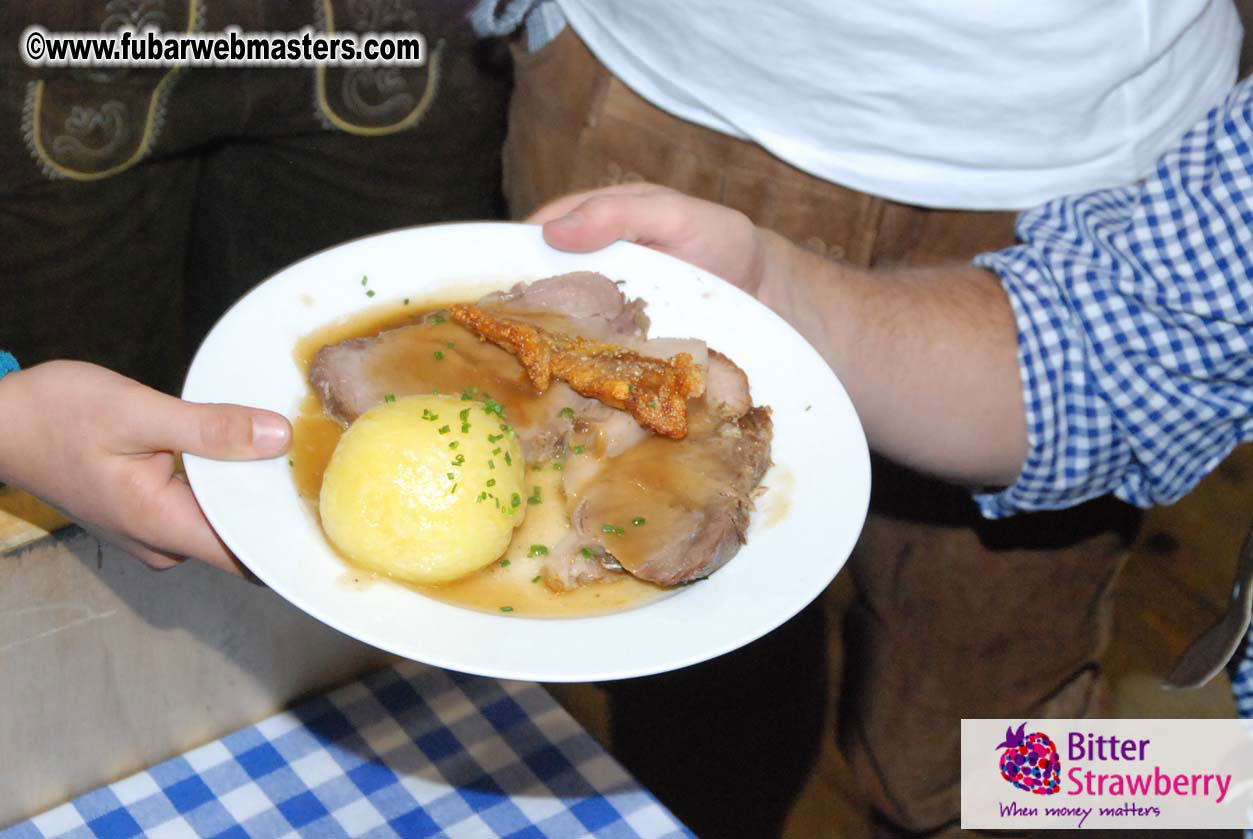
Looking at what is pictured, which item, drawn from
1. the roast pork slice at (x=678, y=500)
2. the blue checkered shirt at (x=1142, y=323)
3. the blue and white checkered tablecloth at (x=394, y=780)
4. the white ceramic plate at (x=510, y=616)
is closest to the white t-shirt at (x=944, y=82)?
the blue checkered shirt at (x=1142, y=323)

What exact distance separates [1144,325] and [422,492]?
113 centimetres

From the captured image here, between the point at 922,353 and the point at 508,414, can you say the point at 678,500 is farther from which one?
the point at 922,353

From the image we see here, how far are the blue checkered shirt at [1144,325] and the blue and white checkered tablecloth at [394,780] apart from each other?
866 millimetres

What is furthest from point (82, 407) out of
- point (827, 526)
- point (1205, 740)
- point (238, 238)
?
point (1205, 740)

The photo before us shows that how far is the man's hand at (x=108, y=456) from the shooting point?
4.87ft

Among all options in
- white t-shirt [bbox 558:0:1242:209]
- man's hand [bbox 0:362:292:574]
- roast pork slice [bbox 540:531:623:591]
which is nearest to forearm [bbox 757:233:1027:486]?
white t-shirt [bbox 558:0:1242:209]

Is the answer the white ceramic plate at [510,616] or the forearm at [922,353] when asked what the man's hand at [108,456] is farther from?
the forearm at [922,353]

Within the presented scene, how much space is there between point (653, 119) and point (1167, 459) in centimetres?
109

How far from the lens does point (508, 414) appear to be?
164cm

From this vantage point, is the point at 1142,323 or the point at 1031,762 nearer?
the point at 1142,323

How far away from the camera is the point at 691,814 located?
309 centimetres

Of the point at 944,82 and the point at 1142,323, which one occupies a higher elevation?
the point at 944,82

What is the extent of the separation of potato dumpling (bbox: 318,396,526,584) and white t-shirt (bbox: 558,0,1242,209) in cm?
93

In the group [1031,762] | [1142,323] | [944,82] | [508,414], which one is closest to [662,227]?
[508,414]
